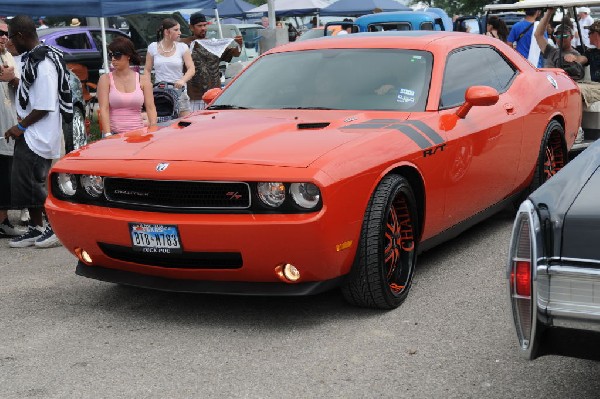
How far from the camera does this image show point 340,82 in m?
6.05

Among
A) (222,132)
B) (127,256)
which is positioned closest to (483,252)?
(222,132)

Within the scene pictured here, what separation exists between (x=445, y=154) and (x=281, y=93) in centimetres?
118

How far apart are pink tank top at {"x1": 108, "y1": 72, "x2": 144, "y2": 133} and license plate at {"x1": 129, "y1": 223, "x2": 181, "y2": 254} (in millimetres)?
2916

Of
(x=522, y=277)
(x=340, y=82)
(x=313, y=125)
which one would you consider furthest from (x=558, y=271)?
(x=340, y=82)

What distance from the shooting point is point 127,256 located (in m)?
5.05

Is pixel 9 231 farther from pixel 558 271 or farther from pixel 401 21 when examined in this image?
pixel 401 21

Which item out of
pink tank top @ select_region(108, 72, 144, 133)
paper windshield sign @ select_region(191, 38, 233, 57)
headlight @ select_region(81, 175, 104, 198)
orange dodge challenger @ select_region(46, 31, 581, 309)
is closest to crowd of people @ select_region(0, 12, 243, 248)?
pink tank top @ select_region(108, 72, 144, 133)

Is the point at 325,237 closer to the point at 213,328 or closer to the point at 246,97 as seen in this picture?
the point at 213,328

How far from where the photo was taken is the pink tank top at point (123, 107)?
299 inches

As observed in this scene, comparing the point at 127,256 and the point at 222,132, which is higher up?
the point at 222,132

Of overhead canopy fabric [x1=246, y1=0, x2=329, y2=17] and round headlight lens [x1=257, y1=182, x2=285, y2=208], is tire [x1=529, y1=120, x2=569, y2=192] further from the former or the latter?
overhead canopy fabric [x1=246, y1=0, x2=329, y2=17]

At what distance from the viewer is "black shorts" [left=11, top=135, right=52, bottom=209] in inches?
287

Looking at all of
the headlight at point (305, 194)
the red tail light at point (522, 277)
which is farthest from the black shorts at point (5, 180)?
the red tail light at point (522, 277)

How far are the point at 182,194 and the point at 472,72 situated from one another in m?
2.66
